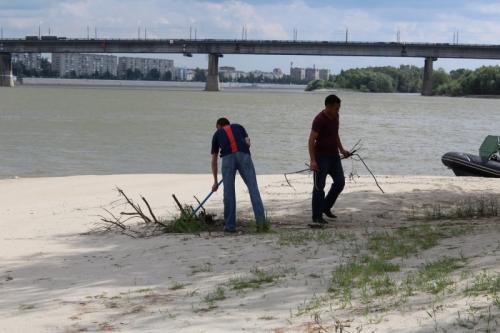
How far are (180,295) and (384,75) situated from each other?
6160 inches

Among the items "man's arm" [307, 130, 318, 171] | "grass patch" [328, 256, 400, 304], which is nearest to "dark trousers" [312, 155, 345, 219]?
"man's arm" [307, 130, 318, 171]

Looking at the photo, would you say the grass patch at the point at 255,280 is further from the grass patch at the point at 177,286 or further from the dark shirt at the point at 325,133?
Result: the dark shirt at the point at 325,133

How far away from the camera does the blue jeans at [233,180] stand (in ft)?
27.8

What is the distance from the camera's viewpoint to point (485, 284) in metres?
4.99

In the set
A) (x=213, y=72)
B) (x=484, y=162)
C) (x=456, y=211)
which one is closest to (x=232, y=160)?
(x=456, y=211)

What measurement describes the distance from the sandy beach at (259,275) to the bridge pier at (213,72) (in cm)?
9360

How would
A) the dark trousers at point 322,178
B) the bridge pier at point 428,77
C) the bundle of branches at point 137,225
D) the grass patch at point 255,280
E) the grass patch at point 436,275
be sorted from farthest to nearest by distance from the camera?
the bridge pier at point 428,77 < the bundle of branches at point 137,225 < the dark trousers at point 322,178 < the grass patch at point 255,280 < the grass patch at point 436,275

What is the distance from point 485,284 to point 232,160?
403 cm

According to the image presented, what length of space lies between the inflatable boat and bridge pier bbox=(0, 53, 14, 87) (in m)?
104

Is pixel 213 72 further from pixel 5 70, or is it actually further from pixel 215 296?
pixel 215 296

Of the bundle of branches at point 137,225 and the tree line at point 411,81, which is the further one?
the tree line at point 411,81


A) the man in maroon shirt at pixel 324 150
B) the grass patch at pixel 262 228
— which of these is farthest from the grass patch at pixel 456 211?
the grass patch at pixel 262 228

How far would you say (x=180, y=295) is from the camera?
5785mm

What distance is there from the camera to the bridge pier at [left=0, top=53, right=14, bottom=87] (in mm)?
111750
